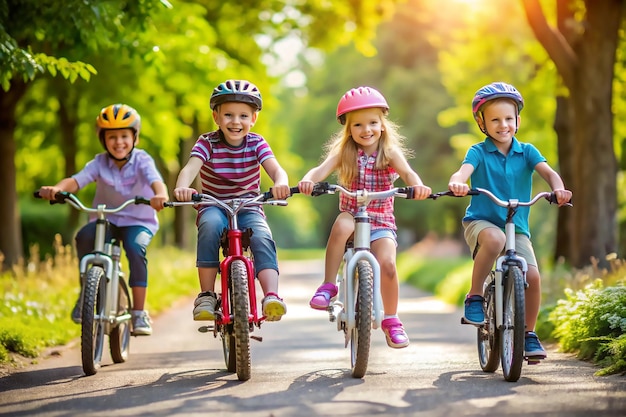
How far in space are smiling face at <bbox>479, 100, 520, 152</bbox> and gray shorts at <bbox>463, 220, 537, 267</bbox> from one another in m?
0.59

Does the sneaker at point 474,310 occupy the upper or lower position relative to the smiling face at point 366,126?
lower

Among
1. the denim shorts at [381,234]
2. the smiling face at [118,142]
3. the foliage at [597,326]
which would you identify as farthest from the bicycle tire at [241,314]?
the foliage at [597,326]

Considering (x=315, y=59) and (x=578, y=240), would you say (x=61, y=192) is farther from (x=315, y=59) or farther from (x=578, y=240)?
(x=315, y=59)

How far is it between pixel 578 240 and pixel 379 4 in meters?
7.93

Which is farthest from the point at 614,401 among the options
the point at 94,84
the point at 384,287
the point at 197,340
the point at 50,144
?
the point at 50,144

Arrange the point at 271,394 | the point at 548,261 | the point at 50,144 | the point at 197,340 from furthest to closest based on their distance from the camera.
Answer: the point at 50,144 → the point at 548,261 → the point at 197,340 → the point at 271,394

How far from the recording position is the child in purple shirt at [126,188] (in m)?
8.56

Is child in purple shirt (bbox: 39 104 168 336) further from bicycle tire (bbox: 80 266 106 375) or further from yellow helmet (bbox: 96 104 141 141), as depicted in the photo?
bicycle tire (bbox: 80 266 106 375)

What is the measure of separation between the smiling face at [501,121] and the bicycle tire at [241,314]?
2083 mm

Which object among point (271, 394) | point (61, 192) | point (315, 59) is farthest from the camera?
point (315, 59)

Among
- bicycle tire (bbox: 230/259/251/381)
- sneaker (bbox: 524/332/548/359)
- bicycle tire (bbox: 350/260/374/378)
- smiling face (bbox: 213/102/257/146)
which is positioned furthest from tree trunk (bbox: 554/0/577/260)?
bicycle tire (bbox: 230/259/251/381)

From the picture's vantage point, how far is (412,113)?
38.5 metres

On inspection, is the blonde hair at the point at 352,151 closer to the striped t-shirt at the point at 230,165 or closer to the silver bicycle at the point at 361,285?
the silver bicycle at the point at 361,285

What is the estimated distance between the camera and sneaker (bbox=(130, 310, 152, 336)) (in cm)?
855
